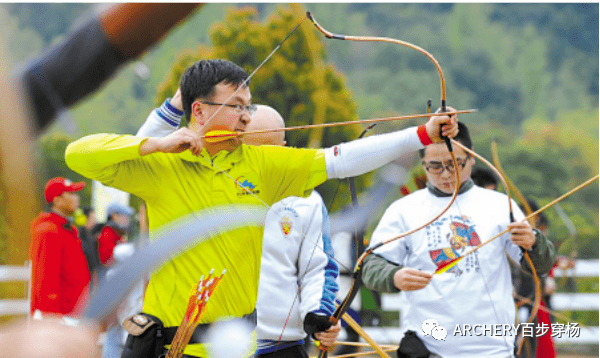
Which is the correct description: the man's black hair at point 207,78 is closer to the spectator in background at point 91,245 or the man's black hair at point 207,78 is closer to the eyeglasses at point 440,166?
the eyeglasses at point 440,166

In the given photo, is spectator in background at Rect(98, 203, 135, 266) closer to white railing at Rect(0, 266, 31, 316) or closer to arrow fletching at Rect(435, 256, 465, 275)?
arrow fletching at Rect(435, 256, 465, 275)

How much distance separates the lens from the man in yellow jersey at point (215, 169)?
1.95 meters

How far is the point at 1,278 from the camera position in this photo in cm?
71

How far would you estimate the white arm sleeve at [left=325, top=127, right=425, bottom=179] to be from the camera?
2.00m

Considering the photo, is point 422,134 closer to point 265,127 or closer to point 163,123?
point 265,127

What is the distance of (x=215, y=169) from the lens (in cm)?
212

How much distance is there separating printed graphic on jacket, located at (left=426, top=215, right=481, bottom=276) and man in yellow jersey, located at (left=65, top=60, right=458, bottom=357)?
906mm

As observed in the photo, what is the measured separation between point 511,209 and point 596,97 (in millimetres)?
27422

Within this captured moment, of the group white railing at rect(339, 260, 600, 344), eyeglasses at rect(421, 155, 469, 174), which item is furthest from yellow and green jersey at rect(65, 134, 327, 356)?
white railing at rect(339, 260, 600, 344)

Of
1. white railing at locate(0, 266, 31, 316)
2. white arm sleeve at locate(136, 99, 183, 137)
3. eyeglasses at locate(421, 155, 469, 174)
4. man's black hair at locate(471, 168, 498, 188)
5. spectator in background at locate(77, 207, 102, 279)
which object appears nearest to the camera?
white railing at locate(0, 266, 31, 316)

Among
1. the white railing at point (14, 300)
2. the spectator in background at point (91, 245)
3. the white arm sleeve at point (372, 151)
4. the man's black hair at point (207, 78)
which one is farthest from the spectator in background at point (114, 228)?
the white railing at point (14, 300)

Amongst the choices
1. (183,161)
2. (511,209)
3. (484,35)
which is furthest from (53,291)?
(484,35)

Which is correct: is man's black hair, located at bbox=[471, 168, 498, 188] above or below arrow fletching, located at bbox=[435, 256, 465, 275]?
above

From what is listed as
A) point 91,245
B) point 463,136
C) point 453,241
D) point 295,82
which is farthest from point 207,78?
point 91,245
